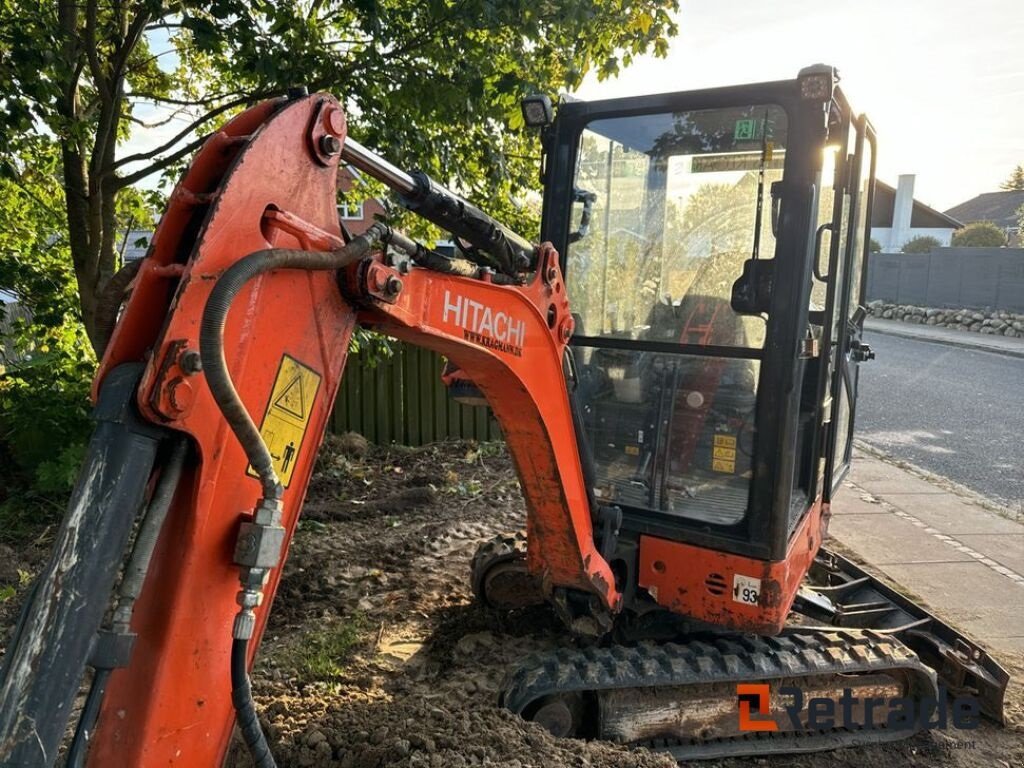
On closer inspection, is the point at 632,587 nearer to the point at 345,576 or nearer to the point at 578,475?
the point at 578,475

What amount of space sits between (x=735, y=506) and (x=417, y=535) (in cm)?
295

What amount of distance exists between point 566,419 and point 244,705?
1.57 meters

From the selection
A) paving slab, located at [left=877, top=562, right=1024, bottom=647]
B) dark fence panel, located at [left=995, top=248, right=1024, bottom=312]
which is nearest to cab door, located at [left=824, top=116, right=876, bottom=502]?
paving slab, located at [left=877, top=562, right=1024, bottom=647]

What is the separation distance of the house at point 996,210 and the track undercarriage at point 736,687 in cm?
4436

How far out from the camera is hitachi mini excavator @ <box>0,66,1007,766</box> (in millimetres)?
1447

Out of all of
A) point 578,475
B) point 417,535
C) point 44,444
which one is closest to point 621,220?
point 578,475

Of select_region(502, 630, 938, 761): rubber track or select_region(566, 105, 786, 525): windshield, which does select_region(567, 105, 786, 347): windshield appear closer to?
select_region(566, 105, 786, 525): windshield

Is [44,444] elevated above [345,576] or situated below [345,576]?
above

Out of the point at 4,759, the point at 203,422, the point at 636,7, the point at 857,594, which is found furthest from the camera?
the point at 636,7

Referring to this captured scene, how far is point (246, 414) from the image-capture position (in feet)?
4.77

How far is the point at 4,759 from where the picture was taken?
128 cm

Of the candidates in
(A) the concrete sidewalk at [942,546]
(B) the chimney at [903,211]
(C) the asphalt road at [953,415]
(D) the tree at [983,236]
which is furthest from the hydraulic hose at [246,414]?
(B) the chimney at [903,211]

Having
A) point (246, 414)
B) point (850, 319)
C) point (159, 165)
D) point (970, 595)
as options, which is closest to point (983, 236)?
point (970, 595)

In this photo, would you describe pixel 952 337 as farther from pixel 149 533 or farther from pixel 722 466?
pixel 149 533
